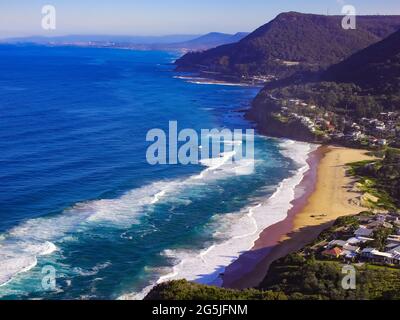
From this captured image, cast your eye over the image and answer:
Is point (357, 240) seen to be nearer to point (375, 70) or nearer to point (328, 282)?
point (328, 282)

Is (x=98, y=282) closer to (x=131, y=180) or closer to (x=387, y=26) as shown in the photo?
(x=131, y=180)

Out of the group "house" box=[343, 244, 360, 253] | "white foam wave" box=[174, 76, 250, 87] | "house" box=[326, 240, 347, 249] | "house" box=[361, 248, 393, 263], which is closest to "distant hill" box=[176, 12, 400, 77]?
"white foam wave" box=[174, 76, 250, 87]

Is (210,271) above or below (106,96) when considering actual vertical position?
below

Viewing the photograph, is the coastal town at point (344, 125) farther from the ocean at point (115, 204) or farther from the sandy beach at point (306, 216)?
the sandy beach at point (306, 216)

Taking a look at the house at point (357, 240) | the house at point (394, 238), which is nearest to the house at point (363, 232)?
the house at point (357, 240)

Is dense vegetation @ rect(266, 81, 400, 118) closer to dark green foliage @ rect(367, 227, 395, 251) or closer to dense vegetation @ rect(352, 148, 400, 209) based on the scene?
dense vegetation @ rect(352, 148, 400, 209)
